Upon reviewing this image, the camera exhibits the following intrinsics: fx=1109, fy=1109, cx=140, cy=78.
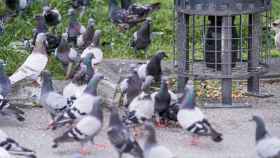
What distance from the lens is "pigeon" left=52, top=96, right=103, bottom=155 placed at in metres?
10.1

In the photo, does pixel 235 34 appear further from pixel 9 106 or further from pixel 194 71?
pixel 9 106

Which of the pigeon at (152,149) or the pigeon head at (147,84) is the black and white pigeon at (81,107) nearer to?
the pigeon head at (147,84)

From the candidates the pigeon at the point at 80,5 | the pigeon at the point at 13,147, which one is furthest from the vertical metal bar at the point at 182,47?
the pigeon at the point at 80,5

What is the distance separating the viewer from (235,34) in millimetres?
12617

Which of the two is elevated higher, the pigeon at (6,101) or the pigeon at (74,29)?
the pigeon at (74,29)

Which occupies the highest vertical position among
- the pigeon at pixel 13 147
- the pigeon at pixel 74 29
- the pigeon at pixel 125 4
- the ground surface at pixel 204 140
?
the pigeon at pixel 125 4

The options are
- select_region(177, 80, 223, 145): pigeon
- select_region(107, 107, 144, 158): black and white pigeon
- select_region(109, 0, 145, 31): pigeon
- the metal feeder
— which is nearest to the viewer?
select_region(107, 107, 144, 158): black and white pigeon

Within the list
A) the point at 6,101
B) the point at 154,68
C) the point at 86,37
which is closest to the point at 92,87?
the point at 6,101

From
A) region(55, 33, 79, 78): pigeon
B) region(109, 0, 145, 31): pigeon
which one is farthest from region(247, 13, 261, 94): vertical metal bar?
region(109, 0, 145, 31): pigeon

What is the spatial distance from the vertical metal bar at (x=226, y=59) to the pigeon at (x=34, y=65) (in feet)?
6.81

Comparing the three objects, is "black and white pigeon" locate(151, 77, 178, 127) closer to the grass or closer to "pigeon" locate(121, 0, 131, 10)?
the grass

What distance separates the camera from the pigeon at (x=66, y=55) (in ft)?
42.9

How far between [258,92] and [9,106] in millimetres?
3023

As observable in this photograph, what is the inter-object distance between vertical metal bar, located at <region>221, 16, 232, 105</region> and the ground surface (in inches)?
7.7
